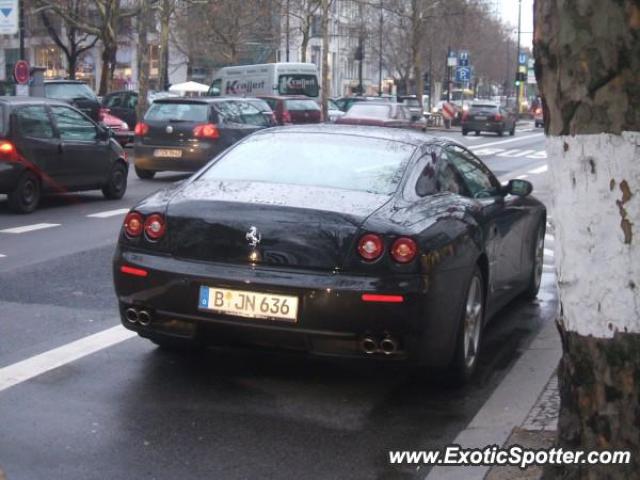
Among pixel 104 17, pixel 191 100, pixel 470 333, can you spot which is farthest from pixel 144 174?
pixel 104 17

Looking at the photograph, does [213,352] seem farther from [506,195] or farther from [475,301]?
[506,195]

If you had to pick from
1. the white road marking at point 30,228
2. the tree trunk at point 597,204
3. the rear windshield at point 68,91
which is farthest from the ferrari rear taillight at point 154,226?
the rear windshield at point 68,91

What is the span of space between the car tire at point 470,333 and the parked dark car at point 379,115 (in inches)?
931

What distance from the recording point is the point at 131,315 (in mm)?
5984


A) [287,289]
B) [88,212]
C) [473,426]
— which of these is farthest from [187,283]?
[88,212]

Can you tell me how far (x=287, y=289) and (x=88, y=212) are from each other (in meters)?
9.45

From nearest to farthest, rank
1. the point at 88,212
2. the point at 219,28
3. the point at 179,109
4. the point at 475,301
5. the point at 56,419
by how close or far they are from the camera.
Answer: the point at 56,419 < the point at 475,301 < the point at 88,212 < the point at 179,109 < the point at 219,28

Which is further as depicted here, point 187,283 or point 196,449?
point 187,283

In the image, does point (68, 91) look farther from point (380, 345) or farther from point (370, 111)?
point (380, 345)

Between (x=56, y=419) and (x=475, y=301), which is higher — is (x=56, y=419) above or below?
below

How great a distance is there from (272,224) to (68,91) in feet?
85.3

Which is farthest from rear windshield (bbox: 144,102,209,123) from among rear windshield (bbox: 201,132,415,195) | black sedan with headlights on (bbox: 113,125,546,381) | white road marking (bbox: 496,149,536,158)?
white road marking (bbox: 496,149,536,158)

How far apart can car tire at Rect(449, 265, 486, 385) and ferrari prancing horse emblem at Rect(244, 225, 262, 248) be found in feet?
4.00

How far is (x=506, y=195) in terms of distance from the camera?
25.0 feet
